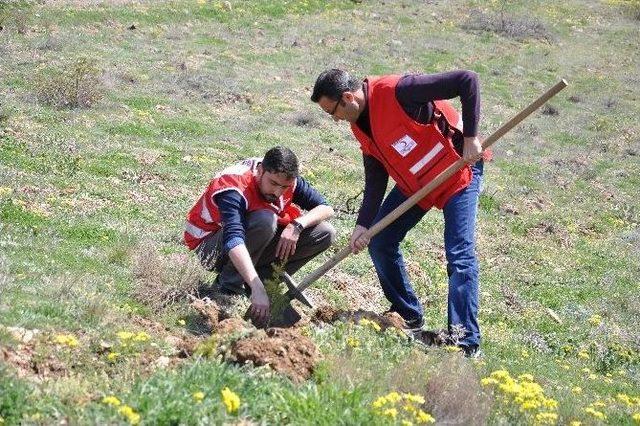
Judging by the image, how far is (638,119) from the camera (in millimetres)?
19984

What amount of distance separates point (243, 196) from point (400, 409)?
2.26 m

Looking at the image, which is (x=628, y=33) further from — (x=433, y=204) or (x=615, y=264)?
(x=433, y=204)

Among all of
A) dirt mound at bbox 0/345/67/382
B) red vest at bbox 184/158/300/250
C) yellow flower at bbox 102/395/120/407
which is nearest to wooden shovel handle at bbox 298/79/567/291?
red vest at bbox 184/158/300/250

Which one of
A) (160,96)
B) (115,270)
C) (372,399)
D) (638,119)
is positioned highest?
(372,399)

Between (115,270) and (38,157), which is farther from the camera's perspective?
(38,157)

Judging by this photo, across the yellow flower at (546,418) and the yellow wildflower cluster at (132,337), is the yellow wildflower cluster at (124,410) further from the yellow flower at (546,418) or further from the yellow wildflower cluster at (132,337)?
the yellow flower at (546,418)

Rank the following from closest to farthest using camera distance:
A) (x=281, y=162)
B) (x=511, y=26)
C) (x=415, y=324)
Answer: (x=281, y=162)
(x=415, y=324)
(x=511, y=26)

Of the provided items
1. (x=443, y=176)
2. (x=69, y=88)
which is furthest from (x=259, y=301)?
(x=69, y=88)

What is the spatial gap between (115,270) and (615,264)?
7.22 metres

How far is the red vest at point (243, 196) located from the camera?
557cm

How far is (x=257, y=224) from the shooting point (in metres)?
5.66

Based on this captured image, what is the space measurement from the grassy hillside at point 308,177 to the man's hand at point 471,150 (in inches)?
49.3

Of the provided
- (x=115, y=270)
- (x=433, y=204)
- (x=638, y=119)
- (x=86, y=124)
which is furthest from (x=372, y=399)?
(x=638, y=119)

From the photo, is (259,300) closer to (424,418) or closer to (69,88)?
(424,418)
